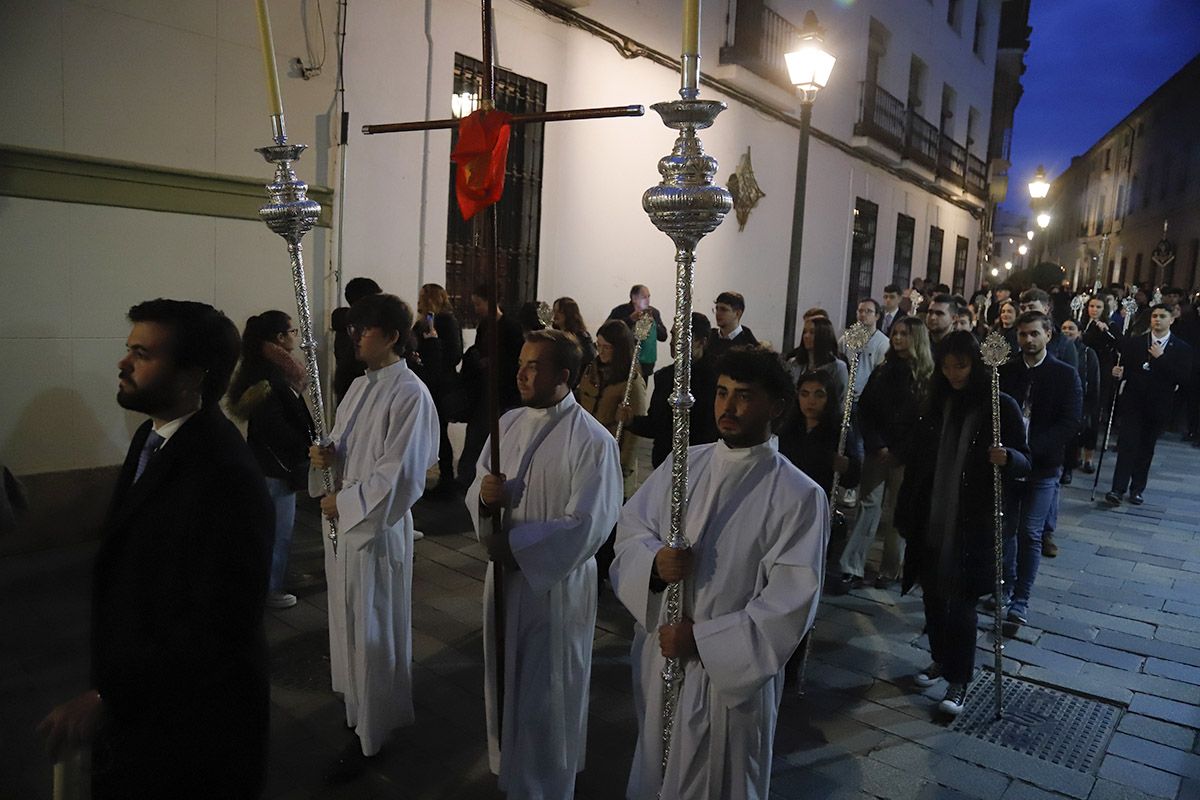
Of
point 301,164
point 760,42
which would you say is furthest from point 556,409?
point 760,42

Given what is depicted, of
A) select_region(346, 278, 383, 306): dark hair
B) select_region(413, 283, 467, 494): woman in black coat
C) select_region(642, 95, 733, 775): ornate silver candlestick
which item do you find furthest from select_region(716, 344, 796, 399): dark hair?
select_region(413, 283, 467, 494): woman in black coat

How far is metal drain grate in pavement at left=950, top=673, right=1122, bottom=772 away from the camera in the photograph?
3.96 meters

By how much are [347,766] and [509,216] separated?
6.80 m

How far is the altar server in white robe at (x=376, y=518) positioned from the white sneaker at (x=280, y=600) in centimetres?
163

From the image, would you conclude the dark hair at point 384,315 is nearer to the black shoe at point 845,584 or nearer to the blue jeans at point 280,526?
the blue jeans at point 280,526

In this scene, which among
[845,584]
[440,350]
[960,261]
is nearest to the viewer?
[845,584]

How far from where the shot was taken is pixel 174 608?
2.09 metres

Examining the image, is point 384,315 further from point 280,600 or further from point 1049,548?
point 1049,548

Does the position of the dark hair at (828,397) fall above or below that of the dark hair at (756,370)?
below

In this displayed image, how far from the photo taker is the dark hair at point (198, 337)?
89.4 inches

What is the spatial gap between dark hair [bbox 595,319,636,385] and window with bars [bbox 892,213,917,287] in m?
15.4

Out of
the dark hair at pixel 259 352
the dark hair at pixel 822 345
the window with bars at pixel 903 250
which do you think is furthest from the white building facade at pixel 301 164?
the window with bars at pixel 903 250

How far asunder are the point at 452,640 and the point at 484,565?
132cm

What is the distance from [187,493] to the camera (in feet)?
6.95
